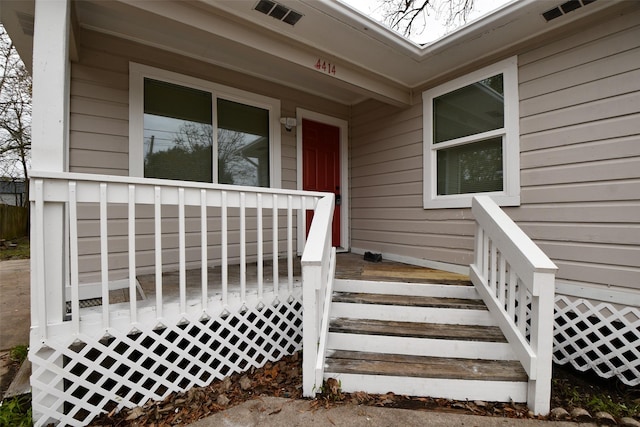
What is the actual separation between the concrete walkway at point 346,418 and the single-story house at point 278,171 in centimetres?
21

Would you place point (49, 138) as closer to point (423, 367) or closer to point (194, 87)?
point (194, 87)

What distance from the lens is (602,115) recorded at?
2.42 metres

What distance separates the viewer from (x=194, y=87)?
3385mm

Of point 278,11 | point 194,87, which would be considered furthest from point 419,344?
point 194,87

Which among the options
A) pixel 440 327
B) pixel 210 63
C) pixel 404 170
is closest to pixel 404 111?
pixel 404 170

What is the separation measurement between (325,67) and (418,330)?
265 centimetres

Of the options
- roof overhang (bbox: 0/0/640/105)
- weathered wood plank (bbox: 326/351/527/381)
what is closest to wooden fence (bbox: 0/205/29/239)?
roof overhang (bbox: 0/0/640/105)

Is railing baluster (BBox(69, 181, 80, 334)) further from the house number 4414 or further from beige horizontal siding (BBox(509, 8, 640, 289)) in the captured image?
beige horizontal siding (BBox(509, 8, 640, 289))

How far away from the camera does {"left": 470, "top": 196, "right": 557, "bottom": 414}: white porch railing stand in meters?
1.73

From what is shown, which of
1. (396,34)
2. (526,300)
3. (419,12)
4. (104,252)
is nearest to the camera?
(104,252)

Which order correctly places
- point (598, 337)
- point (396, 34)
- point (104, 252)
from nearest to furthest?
1. point (104, 252)
2. point (598, 337)
3. point (396, 34)

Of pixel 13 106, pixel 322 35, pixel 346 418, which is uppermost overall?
pixel 13 106

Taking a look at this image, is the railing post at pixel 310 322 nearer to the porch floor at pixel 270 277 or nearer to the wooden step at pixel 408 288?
the porch floor at pixel 270 277

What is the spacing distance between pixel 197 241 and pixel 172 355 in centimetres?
146
